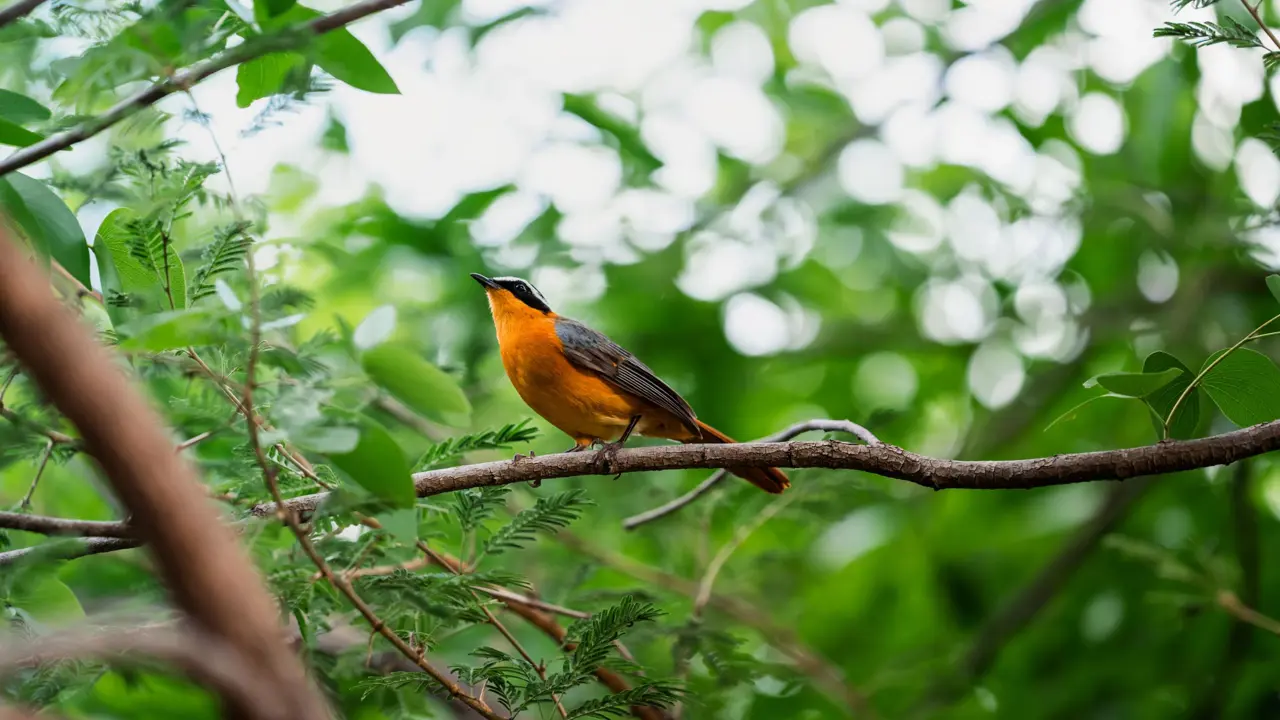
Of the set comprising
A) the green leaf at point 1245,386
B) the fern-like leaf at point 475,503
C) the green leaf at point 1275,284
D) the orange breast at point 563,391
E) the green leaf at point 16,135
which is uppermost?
the green leaf at point 16,135

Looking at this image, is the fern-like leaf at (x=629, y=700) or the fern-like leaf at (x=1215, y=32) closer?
the fern-like leaf at (x=1215, y=32)

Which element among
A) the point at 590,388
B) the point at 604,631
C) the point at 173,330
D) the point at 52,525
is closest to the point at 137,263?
the point at 52,525

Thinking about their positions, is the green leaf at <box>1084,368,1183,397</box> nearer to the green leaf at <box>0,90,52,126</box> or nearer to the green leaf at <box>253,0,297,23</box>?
the green leaf at <box>253,0,297,23</box>

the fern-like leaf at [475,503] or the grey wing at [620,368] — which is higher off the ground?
the fern-like leaf at [475,503]

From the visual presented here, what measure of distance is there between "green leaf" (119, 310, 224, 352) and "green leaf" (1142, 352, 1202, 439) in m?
2.10

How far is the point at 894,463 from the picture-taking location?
2.64 meters

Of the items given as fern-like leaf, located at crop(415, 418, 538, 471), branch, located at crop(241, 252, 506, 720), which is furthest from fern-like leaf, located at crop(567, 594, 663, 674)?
fern-like leaf, located at crop(415, 418, 538, 471)

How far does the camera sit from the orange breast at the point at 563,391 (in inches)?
200

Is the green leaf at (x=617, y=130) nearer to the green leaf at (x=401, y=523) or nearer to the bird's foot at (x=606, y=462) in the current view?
the bird's foot at (x=606, y=462)

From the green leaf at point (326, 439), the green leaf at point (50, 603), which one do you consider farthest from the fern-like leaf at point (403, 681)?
the green leaf at point (326, 439)

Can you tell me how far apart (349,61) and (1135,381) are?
82.1 inches

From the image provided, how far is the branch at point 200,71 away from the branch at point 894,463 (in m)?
0.99

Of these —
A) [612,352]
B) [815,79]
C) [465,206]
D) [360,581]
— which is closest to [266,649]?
[360,581]

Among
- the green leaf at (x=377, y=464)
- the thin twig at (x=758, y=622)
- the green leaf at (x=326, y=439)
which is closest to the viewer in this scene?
the green leaf at (x=326, y=439)
